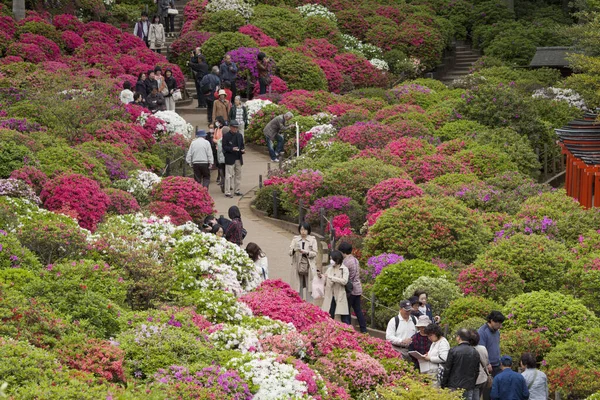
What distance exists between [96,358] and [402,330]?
13.5 feet

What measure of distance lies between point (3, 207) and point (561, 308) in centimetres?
770

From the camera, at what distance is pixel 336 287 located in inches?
649

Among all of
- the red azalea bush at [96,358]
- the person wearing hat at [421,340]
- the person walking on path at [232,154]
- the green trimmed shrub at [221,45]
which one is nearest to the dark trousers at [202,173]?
the person walking on path at [232,154]

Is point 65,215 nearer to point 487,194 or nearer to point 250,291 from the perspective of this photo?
point 250,291

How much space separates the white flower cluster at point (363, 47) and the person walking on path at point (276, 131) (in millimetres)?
14147

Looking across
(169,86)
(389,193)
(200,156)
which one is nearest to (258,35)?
(169,86)

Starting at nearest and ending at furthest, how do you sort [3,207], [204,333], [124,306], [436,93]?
[204,333] → [124,306] → [3,207] → [436,93]

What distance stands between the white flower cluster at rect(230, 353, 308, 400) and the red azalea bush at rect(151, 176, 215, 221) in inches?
318

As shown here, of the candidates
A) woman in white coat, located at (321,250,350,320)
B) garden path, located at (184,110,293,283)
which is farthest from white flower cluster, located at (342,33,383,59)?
woman in white coat, located at (321,250,350,320)

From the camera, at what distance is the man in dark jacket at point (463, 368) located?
41.8 feet

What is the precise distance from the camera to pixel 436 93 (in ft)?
112

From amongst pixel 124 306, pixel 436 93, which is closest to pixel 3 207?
pixel 124 306

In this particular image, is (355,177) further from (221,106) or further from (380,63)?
(380,63)

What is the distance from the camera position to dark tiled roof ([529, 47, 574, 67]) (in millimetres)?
→ 39062
